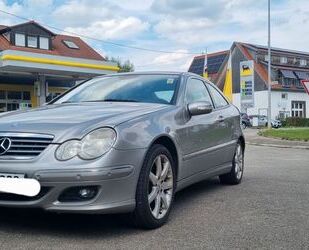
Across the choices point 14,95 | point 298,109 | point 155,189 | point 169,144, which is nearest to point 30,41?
point 14,95

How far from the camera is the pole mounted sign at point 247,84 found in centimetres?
3719

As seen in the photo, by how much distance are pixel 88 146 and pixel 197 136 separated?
5.82ft

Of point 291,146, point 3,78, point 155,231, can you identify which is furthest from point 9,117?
point 3,78

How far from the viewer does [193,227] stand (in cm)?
453

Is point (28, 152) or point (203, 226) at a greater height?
point (28, 152)

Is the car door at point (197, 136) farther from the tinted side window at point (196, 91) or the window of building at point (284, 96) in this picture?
the window of building at point (284, 96)

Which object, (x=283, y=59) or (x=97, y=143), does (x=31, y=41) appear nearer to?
(x=283, y=59)

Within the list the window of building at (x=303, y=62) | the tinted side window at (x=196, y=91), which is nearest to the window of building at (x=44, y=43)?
the tinted side window at (x=196, y=91)

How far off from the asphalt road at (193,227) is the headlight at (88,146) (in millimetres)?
682

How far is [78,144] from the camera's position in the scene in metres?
3.95

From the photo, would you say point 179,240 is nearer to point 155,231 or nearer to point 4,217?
point 155,231

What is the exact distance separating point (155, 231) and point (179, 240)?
326 millimetres

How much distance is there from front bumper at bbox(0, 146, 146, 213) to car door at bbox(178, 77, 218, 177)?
1129 mm

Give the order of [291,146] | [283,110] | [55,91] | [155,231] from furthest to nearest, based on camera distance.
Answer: [283,110] → [55,91] → [291,146] → [155,231]
